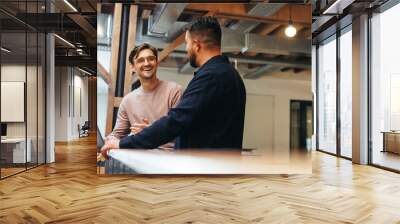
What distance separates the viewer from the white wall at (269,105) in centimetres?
578

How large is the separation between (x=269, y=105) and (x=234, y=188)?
1453mm

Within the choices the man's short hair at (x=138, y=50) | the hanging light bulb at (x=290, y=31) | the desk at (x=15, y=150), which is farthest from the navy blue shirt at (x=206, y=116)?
the desk at (x=15, y=150)

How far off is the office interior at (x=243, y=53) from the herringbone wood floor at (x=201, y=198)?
79 centimetres

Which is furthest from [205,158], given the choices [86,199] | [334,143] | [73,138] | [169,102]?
[73,138]

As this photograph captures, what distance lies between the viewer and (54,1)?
24.4 ft

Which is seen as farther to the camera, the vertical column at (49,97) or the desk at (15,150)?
the vertical column at (49,97)

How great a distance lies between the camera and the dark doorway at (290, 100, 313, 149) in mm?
5891

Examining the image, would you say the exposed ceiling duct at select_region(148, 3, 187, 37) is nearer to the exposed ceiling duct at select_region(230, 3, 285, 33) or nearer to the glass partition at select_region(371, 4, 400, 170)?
the exposed ceiling duct at select_region(230, 3, 285, 33)

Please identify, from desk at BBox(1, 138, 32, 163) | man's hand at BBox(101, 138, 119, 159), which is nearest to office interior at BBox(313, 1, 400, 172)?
man's hand at BBox(101, 138, 119, 159)

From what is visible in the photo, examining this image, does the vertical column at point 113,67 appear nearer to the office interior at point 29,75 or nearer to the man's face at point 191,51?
the man's face at point 191,51

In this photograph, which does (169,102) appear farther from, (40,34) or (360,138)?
(360,138)

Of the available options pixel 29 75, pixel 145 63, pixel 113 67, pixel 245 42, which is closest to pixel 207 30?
pixel 245 42

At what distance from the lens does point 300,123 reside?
19.5 ft

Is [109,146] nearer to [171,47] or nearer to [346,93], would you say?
[171,47]
